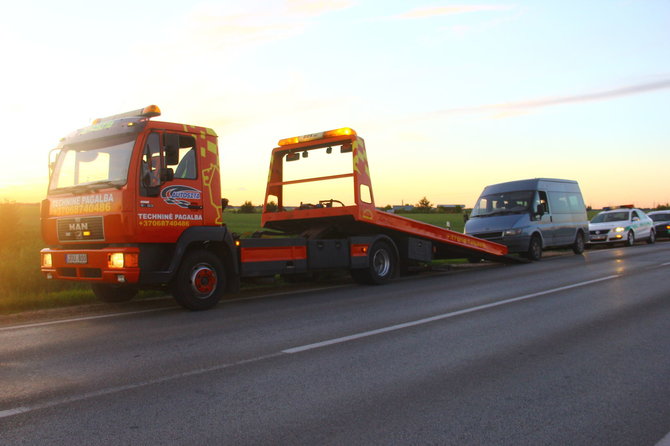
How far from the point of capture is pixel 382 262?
12.8 metres

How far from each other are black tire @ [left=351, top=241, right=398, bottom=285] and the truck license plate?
18.5ft

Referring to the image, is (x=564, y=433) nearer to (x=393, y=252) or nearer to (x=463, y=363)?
A: (x=463, y=363)

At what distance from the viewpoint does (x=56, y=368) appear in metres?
5.51

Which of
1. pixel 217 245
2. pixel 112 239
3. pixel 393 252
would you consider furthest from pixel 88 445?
pixel 393 252

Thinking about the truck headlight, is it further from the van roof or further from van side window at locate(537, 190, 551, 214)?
van side window at locate(537, 190, 551, 214)

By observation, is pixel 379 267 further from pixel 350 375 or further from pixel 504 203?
pixel 350 375

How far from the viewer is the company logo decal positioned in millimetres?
8742

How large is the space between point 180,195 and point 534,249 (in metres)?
11.7

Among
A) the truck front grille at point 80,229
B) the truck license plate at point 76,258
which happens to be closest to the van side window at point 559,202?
the truck front grille at point 80,229

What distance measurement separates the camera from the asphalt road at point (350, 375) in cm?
377

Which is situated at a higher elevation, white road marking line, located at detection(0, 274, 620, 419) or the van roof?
the van roof

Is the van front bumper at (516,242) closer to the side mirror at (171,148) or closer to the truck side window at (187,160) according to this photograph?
the truck side window at (187,160)

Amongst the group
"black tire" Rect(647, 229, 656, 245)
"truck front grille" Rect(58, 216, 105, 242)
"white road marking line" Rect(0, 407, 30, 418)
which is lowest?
"black tire" Rect(647, 229, 656, 245)

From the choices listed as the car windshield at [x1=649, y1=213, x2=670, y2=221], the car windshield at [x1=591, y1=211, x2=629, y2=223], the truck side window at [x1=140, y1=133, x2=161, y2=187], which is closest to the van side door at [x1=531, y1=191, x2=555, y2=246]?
the car windshield at [x1=591, y1=211, x2=629, y2=223]
